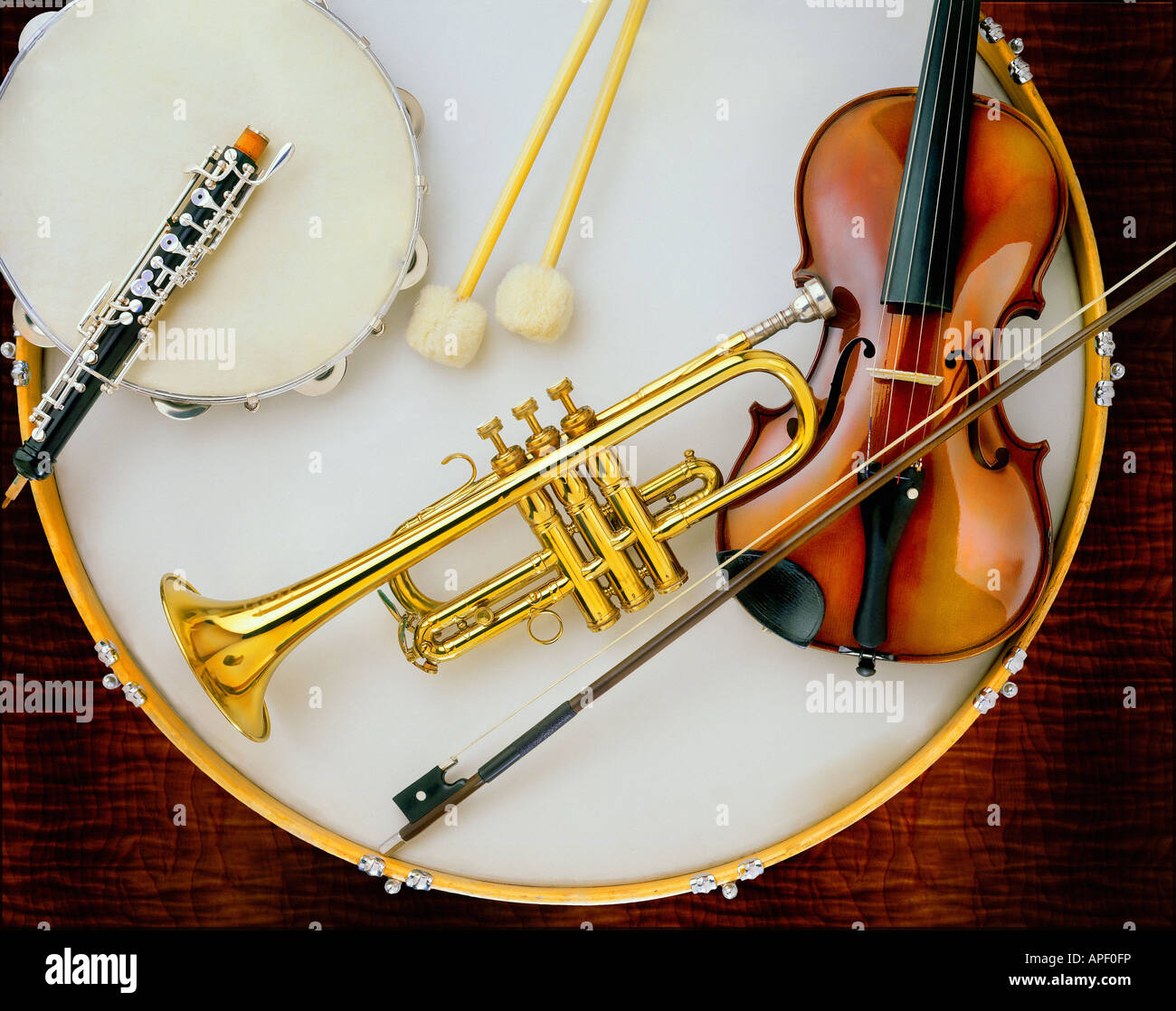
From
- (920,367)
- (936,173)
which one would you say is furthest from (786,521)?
(936,173)

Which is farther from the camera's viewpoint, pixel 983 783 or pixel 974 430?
pixel 983 783

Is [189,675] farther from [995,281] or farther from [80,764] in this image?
[995,281]

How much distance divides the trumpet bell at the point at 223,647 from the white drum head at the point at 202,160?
0.85ft

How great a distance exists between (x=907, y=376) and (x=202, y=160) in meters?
0.88

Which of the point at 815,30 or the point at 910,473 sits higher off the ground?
the point at 815,30

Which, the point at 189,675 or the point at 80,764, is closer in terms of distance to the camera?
the point at 189,675

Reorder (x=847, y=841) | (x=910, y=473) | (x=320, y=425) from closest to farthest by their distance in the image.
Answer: (x=910, y=473), (x=320, y=425), (x=847, y=841)

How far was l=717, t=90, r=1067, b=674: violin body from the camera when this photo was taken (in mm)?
990

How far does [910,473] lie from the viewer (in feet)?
3.19

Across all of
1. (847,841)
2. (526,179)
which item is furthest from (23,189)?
(847,841)

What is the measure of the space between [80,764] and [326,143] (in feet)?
3.27

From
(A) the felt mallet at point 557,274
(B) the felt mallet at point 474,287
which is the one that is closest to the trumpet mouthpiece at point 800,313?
(A) the felt mallet at point 557,274

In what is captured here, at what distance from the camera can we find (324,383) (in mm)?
1062

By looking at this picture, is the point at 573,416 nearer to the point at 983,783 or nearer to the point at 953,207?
the point at 953,207
